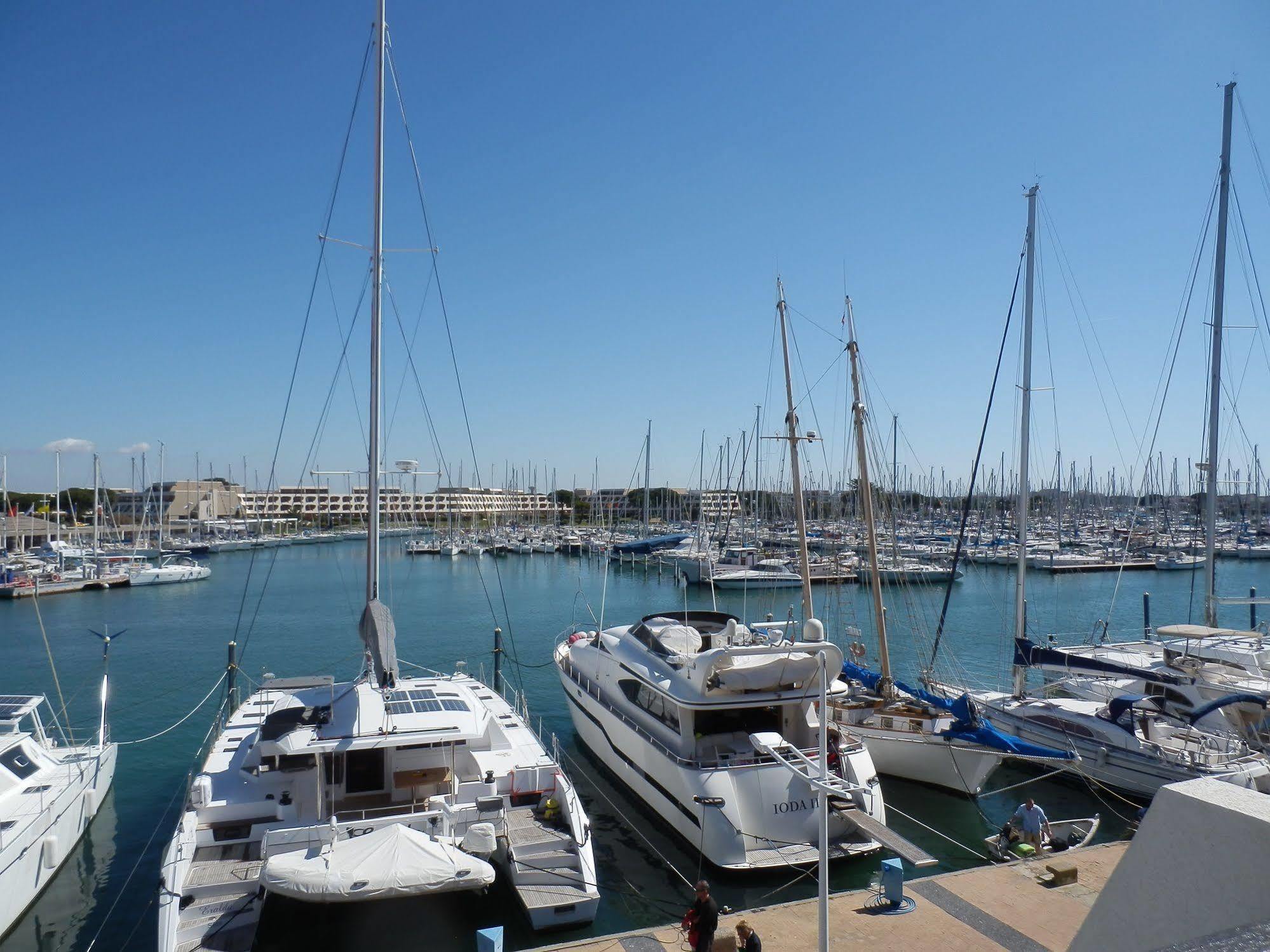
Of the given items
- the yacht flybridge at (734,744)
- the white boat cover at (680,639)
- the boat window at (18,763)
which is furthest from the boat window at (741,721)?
the boat window at (18,763)

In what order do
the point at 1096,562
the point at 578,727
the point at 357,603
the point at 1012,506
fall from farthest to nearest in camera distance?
the point at 1012,506
the point at 1096,562
the point at 357,603
the point at 578,727

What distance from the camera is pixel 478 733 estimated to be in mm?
13352

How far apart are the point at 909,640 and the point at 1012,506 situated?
6253 centimetres

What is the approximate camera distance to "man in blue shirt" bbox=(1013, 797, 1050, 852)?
14789 mm

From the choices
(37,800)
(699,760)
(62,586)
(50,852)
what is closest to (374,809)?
(699,760)

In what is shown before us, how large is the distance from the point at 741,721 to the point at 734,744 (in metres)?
0.59

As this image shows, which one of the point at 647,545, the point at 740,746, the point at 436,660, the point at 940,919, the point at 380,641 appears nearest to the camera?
the point at 940,919

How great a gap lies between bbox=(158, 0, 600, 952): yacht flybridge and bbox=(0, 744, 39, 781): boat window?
3423 millimetres

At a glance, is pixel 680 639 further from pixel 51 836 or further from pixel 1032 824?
pixel 51 836

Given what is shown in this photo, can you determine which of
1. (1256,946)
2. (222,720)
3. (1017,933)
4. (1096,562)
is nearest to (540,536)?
(1096,562)

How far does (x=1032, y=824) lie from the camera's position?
1487 cm

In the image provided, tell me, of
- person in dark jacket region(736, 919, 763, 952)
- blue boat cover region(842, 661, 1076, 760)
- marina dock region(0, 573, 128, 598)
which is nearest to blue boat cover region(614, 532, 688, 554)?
marina dock region(0, 573, 128, 598)

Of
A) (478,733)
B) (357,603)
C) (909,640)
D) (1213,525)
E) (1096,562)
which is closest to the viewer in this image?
(478,733)

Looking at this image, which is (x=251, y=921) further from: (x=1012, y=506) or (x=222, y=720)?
(x=1012, y=506)
